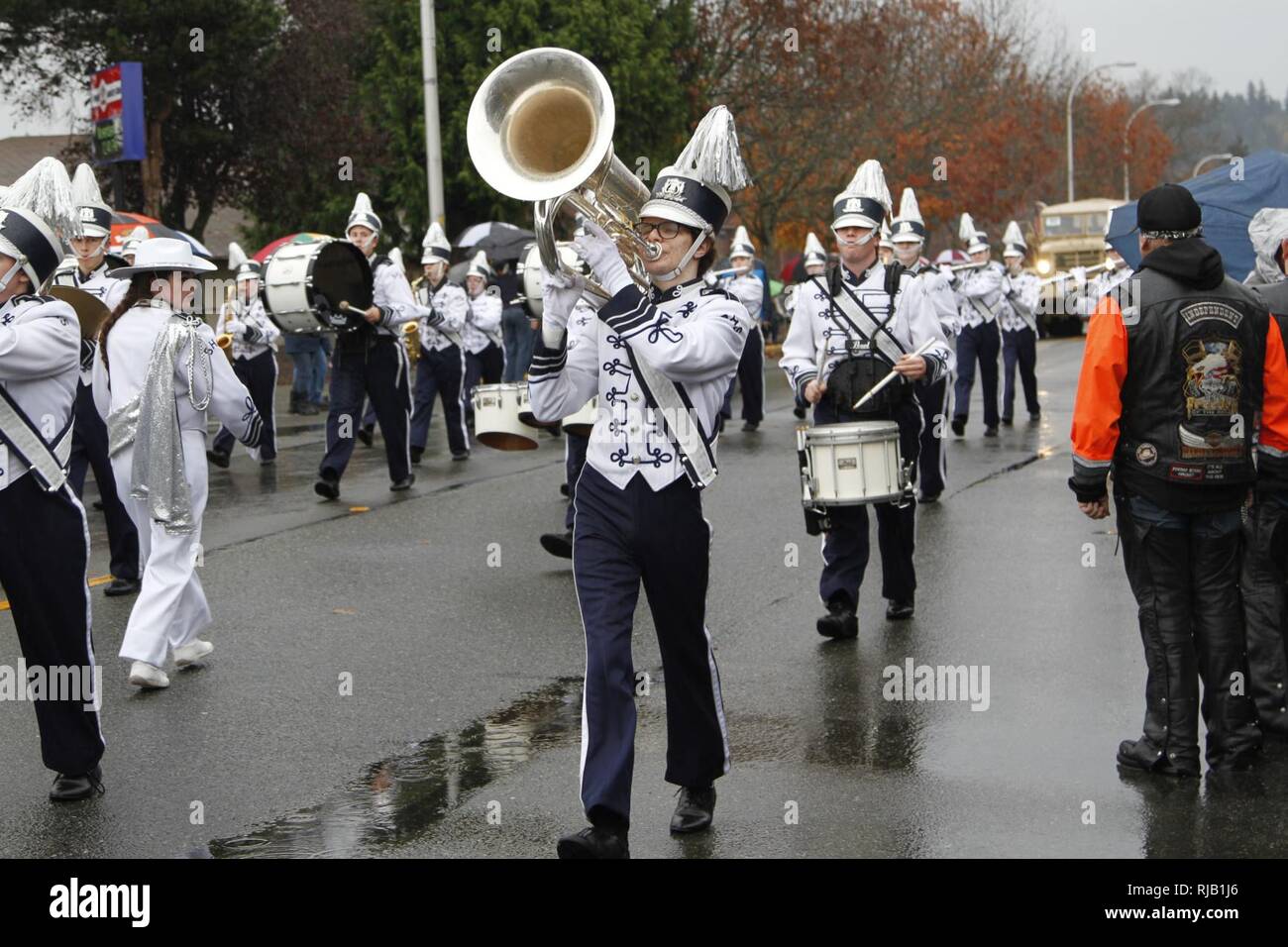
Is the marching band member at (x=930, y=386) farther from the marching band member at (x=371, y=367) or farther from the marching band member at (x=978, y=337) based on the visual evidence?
the marching band member at (x=371, y=367)

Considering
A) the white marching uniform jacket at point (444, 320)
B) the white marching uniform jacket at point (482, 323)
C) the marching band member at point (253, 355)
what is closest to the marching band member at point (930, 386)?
the white marching uniform jacket at point (444, 320)

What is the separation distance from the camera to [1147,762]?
20.3ft

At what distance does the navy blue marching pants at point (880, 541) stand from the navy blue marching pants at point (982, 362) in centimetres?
890

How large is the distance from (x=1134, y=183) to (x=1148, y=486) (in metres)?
75.4

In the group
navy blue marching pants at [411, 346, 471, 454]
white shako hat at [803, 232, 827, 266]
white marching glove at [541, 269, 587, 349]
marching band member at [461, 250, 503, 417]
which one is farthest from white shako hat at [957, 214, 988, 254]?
white marching glove at [541, 269, 587, 349]

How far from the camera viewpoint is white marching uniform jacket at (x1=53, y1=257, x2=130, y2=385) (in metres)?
10.3

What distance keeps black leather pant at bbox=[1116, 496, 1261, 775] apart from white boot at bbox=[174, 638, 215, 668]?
4.21 metres

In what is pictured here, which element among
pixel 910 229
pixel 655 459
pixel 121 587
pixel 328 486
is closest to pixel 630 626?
pixel 655 459

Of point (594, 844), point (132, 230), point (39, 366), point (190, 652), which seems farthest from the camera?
point (132, 230)

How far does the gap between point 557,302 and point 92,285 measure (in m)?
6.41

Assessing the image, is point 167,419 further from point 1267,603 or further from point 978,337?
point 978,337

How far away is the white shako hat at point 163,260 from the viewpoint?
26.3 feet
